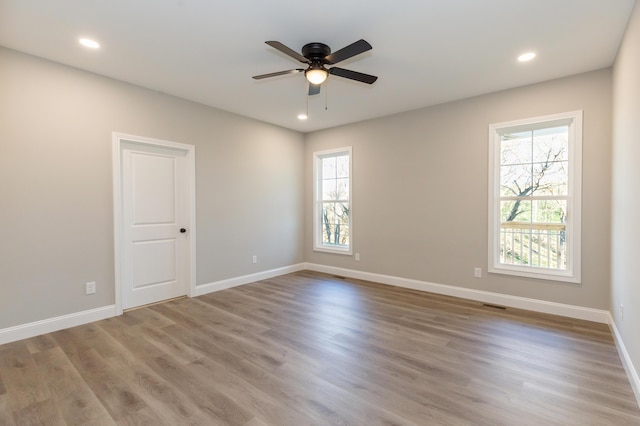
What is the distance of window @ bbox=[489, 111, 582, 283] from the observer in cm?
346

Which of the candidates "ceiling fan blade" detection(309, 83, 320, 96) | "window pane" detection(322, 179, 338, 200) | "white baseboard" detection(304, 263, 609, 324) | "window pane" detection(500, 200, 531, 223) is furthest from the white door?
"window pane" detection(500, 200, 531, 223)

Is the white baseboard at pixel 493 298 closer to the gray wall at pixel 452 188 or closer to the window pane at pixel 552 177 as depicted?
the gray wall at pixel 452 188

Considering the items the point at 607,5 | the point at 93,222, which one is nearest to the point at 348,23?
the point at 607,5

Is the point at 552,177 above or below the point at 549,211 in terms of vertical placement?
above

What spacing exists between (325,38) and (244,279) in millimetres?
3733

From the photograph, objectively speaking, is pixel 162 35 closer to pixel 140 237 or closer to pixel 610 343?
pixel 140 237

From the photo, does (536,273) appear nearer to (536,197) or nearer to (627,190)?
(536,197)

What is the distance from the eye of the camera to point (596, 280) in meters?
3.32

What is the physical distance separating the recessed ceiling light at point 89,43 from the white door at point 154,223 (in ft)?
3.71

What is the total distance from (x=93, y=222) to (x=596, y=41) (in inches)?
210

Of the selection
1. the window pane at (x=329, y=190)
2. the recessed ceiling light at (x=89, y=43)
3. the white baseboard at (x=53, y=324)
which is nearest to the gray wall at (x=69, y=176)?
the white baseboard at (x=53, y=324)

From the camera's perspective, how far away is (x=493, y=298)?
12.9 feet

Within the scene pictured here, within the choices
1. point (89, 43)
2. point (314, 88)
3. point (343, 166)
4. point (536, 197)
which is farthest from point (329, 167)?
point (89, 43)

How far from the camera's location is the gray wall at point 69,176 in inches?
113
